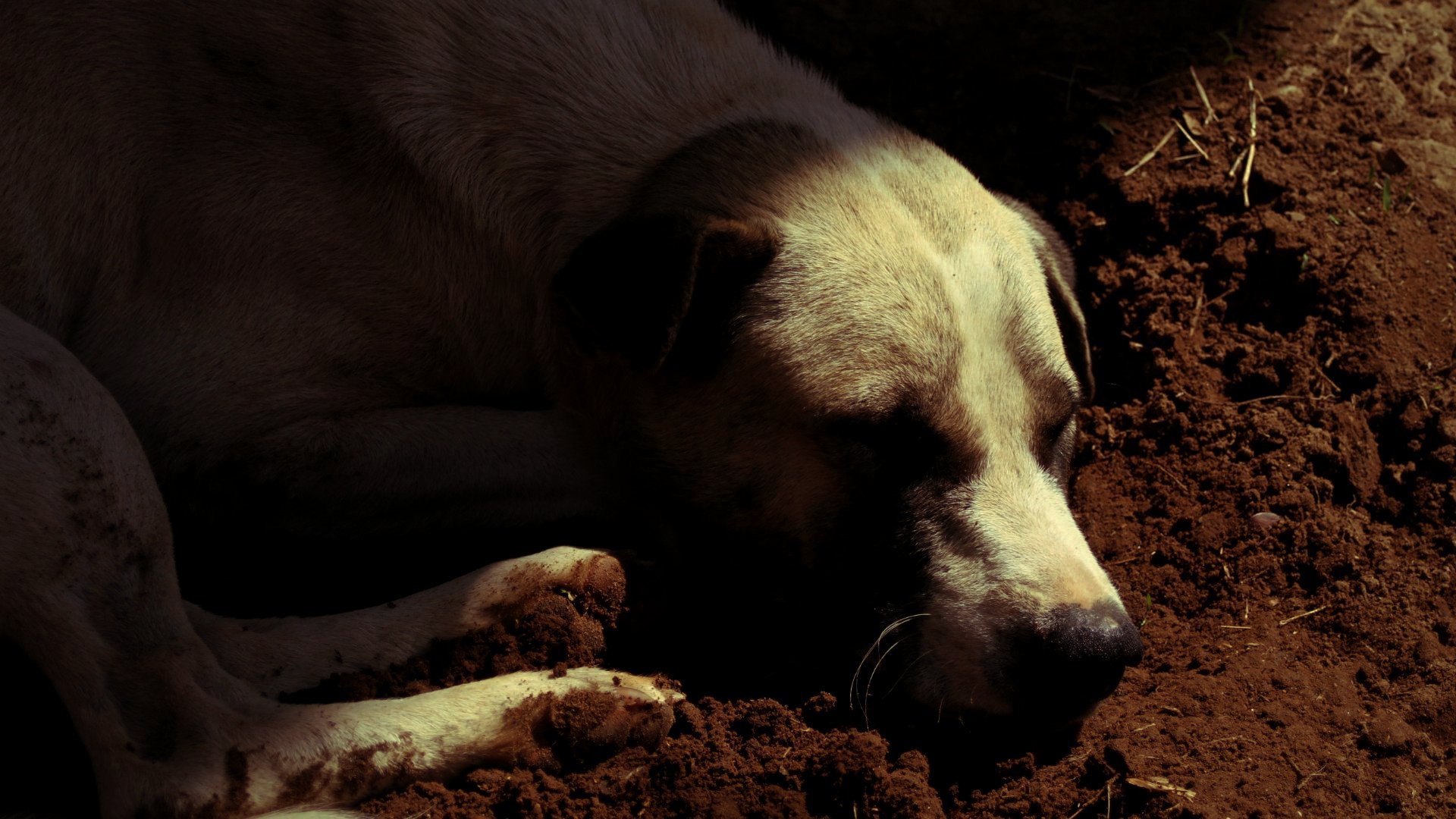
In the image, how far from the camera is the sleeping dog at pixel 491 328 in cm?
281

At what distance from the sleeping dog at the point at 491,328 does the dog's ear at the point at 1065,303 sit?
2 cm

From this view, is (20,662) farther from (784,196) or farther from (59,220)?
(784,196)

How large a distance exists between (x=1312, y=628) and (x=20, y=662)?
321 cm

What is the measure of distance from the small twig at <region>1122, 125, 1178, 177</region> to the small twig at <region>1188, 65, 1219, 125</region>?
0.13 metres

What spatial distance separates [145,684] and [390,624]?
58cm

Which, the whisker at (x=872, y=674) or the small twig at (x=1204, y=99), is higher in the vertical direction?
the small twig at (x=1204, y=99)

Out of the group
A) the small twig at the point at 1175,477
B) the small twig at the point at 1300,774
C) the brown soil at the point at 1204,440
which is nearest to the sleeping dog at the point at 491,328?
the brown soil at the point at 1204,440

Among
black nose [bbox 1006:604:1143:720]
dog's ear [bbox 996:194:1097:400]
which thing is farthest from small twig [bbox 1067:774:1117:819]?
dog's ear [bbox 996:194:1097:400]

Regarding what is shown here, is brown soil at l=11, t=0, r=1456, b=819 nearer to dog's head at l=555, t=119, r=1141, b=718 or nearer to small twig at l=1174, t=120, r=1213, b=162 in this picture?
small twig at l=1174, t=120, r=1213, b=162

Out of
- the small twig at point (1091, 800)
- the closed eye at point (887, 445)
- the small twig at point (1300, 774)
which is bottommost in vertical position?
the small twig at point (1091, 800)

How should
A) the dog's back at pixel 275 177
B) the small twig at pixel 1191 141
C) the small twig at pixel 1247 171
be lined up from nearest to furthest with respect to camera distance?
1. the dog's back at pixel 275 177
2. the small twig at pixel 1247 171
3. the small twig at pixel 1191 141

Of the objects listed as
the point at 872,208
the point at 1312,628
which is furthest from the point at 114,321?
the point at 1312,628

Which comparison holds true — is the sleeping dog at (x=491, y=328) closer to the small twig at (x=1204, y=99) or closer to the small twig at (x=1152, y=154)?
the small twig at (x=1152, y=154)

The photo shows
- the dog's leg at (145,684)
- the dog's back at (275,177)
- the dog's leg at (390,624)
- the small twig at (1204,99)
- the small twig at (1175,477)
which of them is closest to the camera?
the dog's leg at (145,684)
